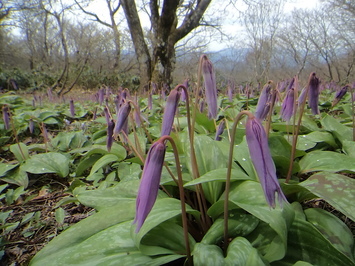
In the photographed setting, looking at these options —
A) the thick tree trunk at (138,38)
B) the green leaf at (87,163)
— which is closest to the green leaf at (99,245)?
the green leaf at (87,163)

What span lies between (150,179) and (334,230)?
67 cm

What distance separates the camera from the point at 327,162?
3.84 ft

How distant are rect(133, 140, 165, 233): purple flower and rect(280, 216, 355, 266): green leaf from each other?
0.49 m

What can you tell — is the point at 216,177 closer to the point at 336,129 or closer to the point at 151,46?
the point at 336,129

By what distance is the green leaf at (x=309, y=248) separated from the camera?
78 centimetres

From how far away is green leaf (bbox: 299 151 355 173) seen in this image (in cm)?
109

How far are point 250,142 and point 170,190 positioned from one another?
2.34 feet

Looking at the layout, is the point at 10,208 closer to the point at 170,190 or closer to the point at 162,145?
the point at 170,190

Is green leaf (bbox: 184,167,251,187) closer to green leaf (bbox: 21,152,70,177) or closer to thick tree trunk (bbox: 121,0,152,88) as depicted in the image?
green leaf (bbox: 21,152,70,177)

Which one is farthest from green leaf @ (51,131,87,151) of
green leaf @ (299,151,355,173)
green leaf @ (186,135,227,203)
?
green leaf @ (299,151,355,173)

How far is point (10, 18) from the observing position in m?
15.3

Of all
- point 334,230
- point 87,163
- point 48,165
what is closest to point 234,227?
point 334,230

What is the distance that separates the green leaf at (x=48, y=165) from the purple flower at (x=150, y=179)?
4.74 feet

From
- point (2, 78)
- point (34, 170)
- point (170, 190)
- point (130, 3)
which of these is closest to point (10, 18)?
point (2, 78)
